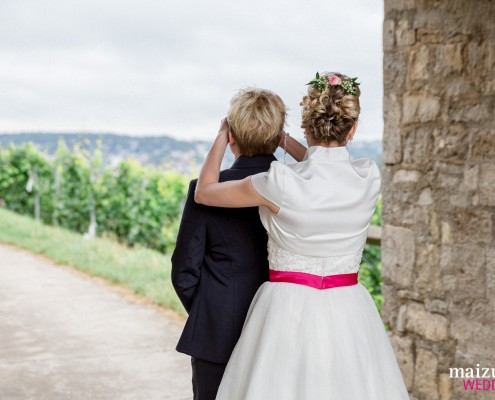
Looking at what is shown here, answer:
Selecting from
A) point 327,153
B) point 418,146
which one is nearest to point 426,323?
point 418,146

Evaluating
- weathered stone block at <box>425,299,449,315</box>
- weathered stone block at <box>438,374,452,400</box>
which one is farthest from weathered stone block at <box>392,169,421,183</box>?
weathered stone block at <box>438,374,452,400</box>

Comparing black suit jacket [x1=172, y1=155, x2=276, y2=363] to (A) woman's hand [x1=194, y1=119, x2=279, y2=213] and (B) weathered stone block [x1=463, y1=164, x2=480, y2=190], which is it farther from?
(B) weathered stone block [x1=463, y1=164, x2=480, y2=190]

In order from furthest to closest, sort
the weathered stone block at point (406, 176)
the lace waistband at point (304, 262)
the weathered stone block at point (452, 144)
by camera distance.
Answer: the weathered stone block at point (406, 176)
the weathered stone block at point (452, 144)
the lace waistband at point (304, 262)

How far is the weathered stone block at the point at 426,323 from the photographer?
396cm

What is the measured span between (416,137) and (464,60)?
1.59ft

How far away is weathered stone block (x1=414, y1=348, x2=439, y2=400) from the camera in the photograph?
399 centimetres

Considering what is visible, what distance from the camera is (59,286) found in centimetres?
719

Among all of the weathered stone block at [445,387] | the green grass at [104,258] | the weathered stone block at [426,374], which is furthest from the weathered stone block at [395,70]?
the green grass at [104,258]

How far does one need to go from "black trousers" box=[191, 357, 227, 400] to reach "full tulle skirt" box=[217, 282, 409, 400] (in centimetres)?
13

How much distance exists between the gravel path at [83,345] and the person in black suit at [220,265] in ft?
5.87

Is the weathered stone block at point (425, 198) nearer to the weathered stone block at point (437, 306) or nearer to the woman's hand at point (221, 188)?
the weathered stone block at point (437, 306)

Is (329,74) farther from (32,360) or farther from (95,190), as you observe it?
(95,190)

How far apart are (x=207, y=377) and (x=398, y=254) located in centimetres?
194

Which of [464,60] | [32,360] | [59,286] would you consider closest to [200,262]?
[464,60]
